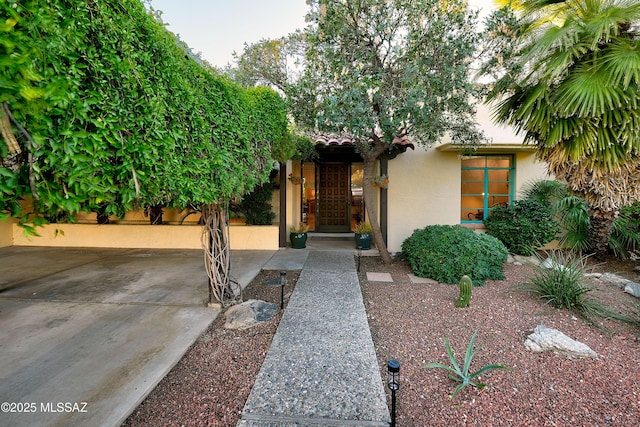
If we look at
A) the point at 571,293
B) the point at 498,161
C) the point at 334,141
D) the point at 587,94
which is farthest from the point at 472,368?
the point at 498,161

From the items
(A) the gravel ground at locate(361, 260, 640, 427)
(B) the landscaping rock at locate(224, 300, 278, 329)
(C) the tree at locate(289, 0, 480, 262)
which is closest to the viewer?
(A) the gravel ground at locate(361, 260, 640, 427)

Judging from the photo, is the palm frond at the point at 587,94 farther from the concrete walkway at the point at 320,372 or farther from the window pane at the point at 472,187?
the concrete walkway at the point at 320,372

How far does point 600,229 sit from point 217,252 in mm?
7648

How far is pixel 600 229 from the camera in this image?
5.84 metres

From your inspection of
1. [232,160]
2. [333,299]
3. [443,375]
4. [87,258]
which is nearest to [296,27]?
[232,160]

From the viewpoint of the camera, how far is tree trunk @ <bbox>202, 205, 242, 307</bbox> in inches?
144

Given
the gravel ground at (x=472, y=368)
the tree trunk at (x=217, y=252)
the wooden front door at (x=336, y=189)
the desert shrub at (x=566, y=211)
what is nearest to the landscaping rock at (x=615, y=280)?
the gravel ground at (x=472, y=368)

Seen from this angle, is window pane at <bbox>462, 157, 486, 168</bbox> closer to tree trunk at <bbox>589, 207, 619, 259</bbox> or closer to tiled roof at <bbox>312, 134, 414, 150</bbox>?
tiled roof at <bbox>312, 134, 414, 150</bbox>

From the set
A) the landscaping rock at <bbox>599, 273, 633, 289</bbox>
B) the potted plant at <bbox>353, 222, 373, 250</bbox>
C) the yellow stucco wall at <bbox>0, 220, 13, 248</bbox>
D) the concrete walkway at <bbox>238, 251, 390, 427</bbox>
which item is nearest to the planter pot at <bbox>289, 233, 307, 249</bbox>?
the potted plant at <bbox>353, 222, 373, 250</bbox>

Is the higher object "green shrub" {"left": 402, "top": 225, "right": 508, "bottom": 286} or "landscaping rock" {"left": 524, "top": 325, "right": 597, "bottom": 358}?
"green shrub" {"left": 402, "top": 225, "right": 508, "bottom": 286}

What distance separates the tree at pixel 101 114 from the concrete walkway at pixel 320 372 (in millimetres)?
1706

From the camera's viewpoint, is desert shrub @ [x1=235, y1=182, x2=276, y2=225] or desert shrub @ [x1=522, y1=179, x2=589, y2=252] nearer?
desert shrub @ [x1=522, y1=179, x2=589, y2=252]

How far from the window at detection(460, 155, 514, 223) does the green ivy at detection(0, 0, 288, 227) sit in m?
7.23

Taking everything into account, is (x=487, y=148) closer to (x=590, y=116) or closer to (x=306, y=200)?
(x=590, y=116)
